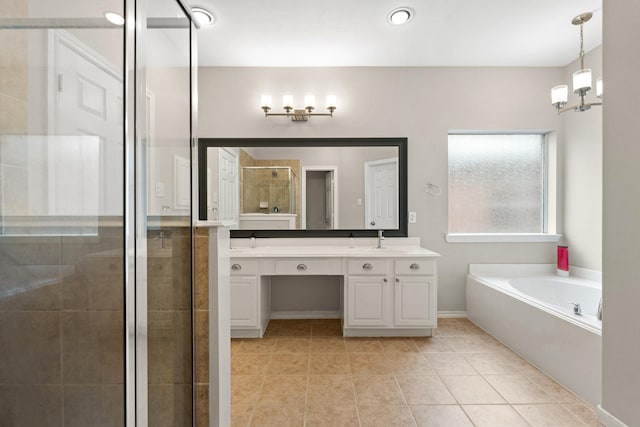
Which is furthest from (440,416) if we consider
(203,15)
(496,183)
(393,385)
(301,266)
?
(203,15)

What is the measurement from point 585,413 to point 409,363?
971 mm

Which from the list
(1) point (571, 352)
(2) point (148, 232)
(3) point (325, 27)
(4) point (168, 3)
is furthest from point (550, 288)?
(4) point (168, 3)

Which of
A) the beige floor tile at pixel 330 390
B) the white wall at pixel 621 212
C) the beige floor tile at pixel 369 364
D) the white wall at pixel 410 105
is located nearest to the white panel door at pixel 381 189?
the white wall at pixel 410 105

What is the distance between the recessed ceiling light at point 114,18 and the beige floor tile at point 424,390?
216 cm

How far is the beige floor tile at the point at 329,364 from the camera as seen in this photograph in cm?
212

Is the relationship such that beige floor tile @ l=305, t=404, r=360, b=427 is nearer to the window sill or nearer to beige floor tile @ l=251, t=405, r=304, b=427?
beige floor tile @ l=251, t=405, r=304, b=427

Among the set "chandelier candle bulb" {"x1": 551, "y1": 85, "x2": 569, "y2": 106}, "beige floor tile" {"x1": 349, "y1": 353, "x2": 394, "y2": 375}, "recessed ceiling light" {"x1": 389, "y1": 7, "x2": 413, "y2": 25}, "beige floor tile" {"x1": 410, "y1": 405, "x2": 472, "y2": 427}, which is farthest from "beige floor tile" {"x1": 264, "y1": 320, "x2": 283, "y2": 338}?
"chandelier candle bulb" {"x1": 551, "y1": 85, "x2": 569, "y2": 106}

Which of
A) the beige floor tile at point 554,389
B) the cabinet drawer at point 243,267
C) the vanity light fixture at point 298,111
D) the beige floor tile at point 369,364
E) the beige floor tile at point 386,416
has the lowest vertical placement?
the beige floor tile at point 386,416

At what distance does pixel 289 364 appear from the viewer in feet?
7.32

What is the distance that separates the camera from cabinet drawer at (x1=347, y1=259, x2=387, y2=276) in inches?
104

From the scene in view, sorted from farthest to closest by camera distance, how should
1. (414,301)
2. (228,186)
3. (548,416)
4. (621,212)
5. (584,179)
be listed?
(228,186), (584,179), (414,301), (548,416), (621,212)

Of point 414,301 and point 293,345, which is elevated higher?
point 414,301

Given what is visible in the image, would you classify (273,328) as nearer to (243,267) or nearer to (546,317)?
(243,267)

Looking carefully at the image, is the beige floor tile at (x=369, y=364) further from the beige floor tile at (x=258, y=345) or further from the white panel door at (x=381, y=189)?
the white panel door at (x=381, y=189)
